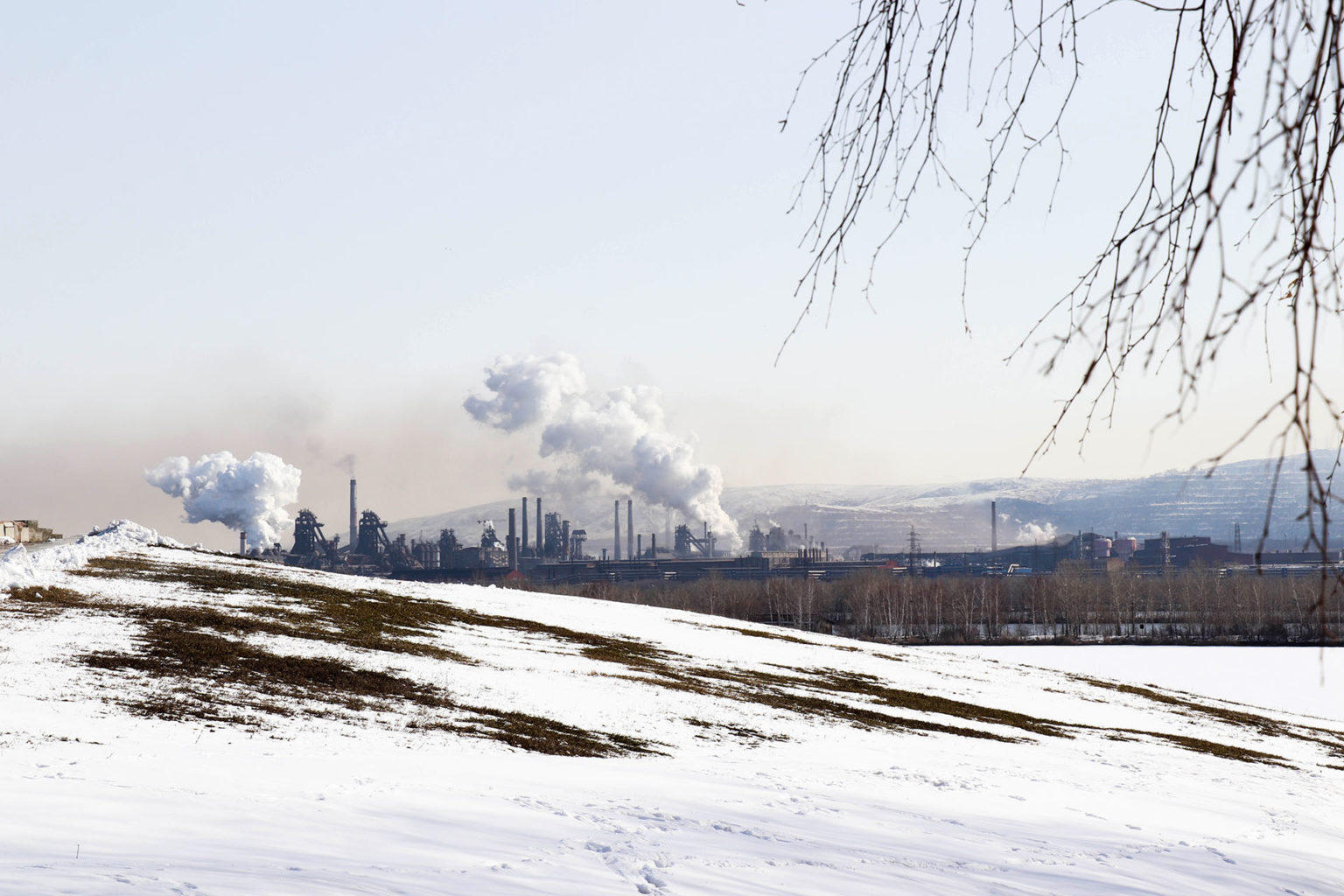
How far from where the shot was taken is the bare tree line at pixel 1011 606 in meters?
68.4

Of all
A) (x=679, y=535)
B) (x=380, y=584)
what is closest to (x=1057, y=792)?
(x=380, y=584)

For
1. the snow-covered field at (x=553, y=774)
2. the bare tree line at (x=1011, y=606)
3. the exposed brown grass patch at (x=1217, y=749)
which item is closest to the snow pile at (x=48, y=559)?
the snow-covered field at (x=553, y=774)

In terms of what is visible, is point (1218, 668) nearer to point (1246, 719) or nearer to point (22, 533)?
point (1246, 719)

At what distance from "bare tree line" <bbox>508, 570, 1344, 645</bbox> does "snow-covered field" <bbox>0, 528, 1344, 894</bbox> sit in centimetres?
4793

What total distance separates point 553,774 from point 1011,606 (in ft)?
253

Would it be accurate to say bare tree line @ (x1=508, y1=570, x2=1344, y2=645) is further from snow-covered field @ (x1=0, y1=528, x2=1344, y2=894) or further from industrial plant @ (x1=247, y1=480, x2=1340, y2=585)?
snow-covered field @ (x1=0, y1=528, x2=1344, y2=894)

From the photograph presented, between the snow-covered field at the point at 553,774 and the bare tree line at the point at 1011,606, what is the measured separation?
47.9m

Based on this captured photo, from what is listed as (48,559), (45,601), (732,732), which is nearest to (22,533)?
(48,559)

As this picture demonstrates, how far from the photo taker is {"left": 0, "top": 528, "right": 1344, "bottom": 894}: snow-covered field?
6.69 metres

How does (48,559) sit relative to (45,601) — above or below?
above

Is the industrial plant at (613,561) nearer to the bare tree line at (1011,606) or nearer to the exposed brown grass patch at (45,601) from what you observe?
the bare tree line at (1011,606)

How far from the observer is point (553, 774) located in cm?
996

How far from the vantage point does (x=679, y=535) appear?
138 metres

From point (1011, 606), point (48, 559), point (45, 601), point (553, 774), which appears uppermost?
point (48, 559)
